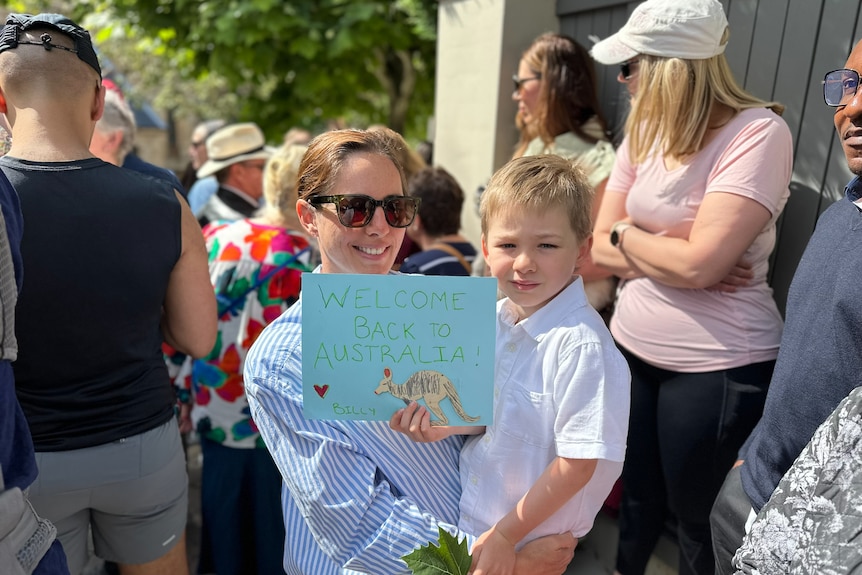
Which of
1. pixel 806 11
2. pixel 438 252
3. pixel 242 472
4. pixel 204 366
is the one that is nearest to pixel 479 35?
pixel 438 252

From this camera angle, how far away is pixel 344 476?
1483 millimetres

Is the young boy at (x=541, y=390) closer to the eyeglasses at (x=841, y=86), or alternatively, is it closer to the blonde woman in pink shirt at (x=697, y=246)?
the eyeglasses at (x=841, y=86)

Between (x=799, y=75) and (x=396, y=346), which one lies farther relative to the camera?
(x=799, y=75)

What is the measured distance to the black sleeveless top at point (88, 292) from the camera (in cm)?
189

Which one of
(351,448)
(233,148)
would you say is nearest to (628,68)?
(351,448)

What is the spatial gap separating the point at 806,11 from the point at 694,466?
1.63m

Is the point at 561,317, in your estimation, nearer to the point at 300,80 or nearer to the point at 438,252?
the point at 438,252

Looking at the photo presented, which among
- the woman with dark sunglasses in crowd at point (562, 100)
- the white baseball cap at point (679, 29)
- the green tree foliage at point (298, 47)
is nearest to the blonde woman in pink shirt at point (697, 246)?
the white baseball cap at point (679, 29)

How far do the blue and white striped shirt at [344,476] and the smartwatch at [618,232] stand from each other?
45.5 inches

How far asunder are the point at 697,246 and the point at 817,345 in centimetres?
63

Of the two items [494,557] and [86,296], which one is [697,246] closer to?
[494,557]

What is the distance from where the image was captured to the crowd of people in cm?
144

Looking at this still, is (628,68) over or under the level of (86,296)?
over

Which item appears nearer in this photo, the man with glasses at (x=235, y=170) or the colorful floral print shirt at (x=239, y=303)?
the colorful floral print shirt at (x=239, y=303)
